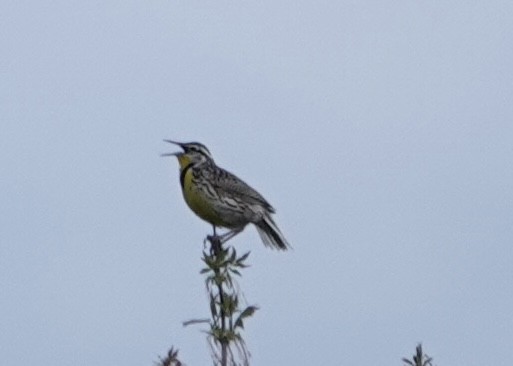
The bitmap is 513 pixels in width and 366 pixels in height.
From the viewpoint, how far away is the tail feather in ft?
36.1

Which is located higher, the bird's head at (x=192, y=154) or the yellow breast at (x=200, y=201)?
the bird's head at (x=192, y=154)

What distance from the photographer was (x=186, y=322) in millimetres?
4070

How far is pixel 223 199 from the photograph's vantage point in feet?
37.3

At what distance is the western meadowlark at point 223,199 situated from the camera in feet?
36.2

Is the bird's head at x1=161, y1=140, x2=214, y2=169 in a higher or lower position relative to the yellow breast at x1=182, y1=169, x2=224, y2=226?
higher

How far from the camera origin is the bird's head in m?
12.0

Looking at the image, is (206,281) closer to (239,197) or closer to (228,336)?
(228,336)

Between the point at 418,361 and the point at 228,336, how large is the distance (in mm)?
608

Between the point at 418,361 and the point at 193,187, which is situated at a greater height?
the point at 193,187

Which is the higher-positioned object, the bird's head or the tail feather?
the bird's head

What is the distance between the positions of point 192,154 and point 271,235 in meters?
1.38

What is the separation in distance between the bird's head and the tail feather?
106 cm

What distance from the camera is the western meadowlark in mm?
11039

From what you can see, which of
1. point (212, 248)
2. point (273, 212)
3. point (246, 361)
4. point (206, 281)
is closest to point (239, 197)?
point (273, 212)
